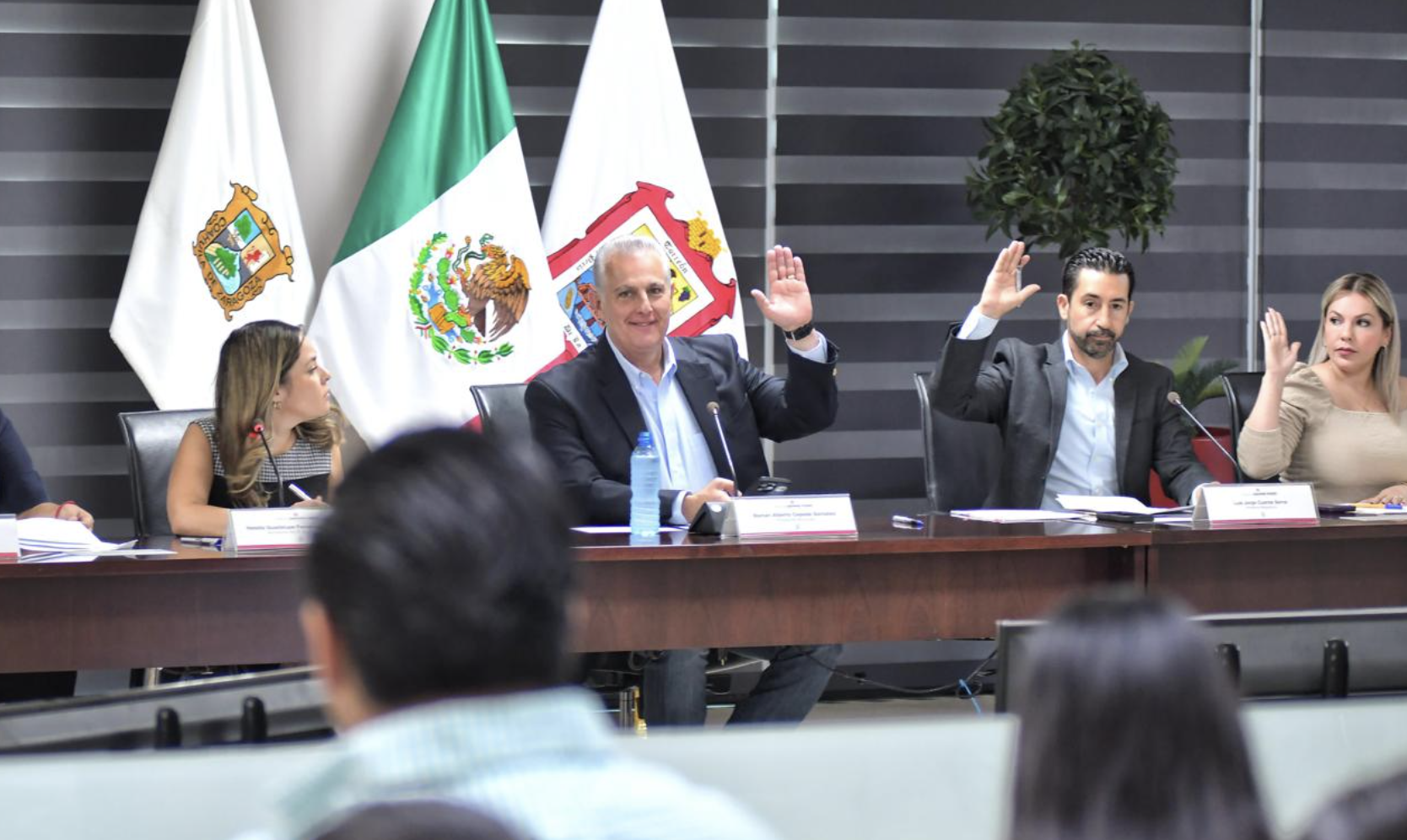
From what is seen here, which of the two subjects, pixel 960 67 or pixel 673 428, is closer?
pixel 673 428

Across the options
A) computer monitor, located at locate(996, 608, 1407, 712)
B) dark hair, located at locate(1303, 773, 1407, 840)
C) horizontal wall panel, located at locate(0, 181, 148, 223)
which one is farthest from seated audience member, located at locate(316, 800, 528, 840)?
horizontal wall panel, located at locate(0, 181, 148, 223)

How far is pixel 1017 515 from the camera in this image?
324 centimetres

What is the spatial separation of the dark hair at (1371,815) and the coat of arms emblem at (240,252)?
397 centimetres

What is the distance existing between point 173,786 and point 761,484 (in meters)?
1.85

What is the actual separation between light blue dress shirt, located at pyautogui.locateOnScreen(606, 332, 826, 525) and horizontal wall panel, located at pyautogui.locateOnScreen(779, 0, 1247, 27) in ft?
6.41

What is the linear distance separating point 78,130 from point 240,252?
87 cm

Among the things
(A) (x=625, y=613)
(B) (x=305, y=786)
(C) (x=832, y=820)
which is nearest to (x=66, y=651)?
(A) (x=625, y=613)

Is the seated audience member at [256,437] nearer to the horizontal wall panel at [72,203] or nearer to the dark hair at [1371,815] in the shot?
the horizontal wall panel at [72,203]

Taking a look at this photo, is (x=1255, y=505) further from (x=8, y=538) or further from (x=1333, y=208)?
(x=1333, y=208)

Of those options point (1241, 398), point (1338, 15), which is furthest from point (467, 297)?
point (1338, 15)

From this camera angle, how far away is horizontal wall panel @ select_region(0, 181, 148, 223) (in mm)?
4570

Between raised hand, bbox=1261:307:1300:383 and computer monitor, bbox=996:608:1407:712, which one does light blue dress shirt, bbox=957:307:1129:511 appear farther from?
computer monitor, bbox=996:608:1407:712

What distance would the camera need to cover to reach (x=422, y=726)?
693mm

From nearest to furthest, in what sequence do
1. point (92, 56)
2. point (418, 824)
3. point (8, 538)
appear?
point (418, 824)
point (8, 538)
point (92, 56)
